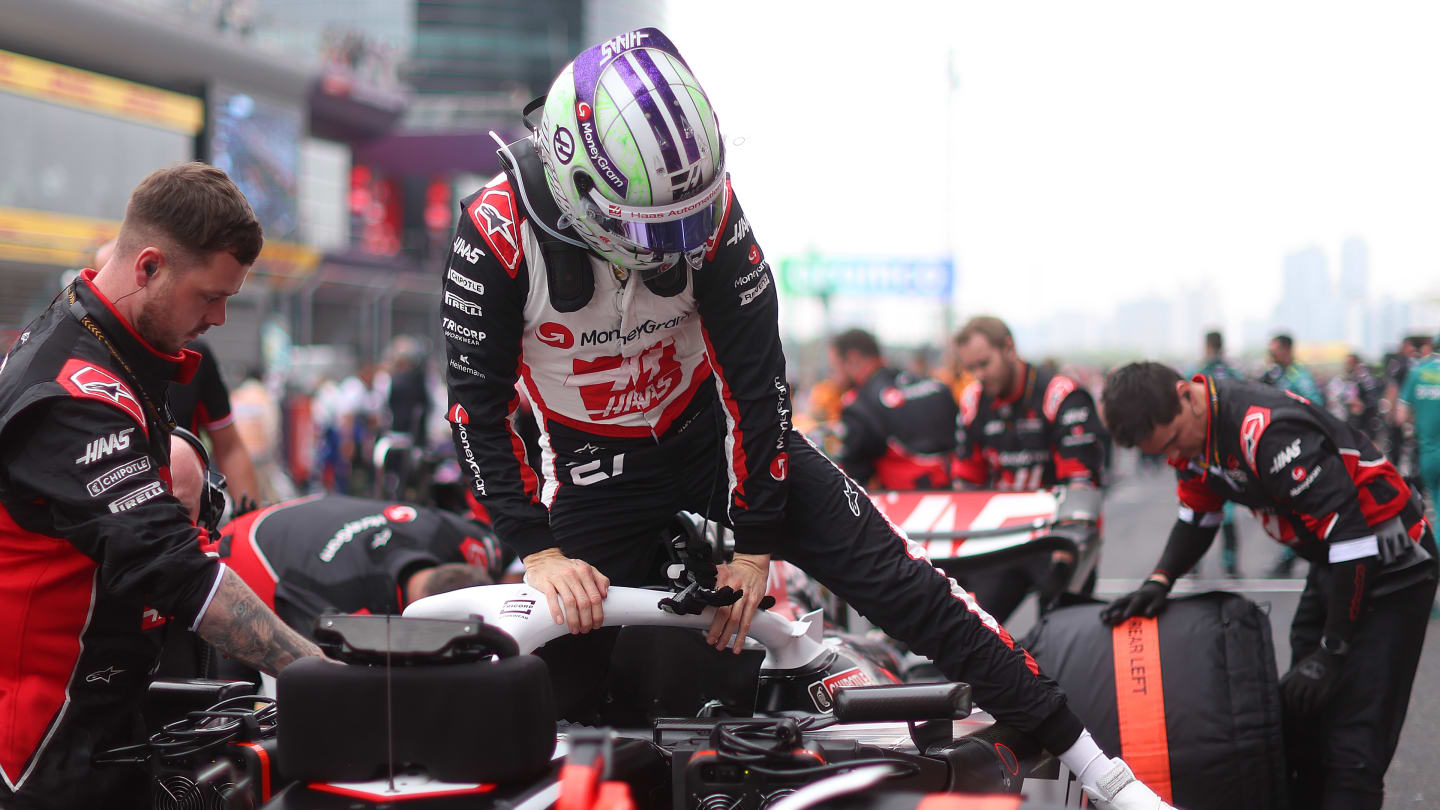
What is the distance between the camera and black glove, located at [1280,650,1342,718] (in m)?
3.50

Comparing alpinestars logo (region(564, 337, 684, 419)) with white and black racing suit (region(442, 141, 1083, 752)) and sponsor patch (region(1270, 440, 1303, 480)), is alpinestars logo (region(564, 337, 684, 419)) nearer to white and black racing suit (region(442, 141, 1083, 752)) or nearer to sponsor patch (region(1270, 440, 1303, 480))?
white and black racing suit (region(442, 141, 1083, 752))

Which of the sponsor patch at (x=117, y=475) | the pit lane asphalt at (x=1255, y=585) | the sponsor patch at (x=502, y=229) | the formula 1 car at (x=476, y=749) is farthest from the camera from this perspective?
the pit lane asphalt at (x=1255, y=585)

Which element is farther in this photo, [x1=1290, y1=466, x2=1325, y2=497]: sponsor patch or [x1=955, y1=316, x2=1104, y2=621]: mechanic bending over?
[x1=955, y1=316, x2=1104, y2=621]: mechanic bending over

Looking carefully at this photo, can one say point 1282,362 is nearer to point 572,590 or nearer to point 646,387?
point 646,387

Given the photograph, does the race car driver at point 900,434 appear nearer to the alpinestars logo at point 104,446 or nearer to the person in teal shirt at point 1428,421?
the person in teal shirt at point 1428,421

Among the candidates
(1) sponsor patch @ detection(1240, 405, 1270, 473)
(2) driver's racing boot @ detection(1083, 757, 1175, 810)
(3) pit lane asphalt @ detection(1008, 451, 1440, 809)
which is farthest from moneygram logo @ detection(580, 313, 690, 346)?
(3) pit lane asphalt @ detection(1008, 451, 1440, 809)

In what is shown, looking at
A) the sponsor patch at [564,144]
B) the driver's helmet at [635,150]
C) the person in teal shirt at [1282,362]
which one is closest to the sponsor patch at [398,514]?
the driver's helmet at [635,150]

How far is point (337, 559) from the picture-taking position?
376cm

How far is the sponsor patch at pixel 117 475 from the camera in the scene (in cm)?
222

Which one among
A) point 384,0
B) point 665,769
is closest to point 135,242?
point 665,769

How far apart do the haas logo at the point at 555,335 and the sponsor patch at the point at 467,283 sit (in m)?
0.19

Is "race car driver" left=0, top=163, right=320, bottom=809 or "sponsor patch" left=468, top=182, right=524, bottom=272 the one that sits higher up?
"sponsor patch" left=468, top=182, right=524, bottom=272

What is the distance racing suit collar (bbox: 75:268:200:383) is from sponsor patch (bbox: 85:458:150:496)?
262mm

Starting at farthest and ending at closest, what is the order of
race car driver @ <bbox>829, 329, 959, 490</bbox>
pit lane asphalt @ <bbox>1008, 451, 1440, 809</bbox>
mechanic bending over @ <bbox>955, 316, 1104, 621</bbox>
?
race car driver @ <bbox>829, 329, 959, 490</bbox> → mechanic bending over @ <bbox>955, 316, 1104, 621</bbox> → pit lane asphalt @ <bbox>1008, 451, 1440, 809</bbox>
